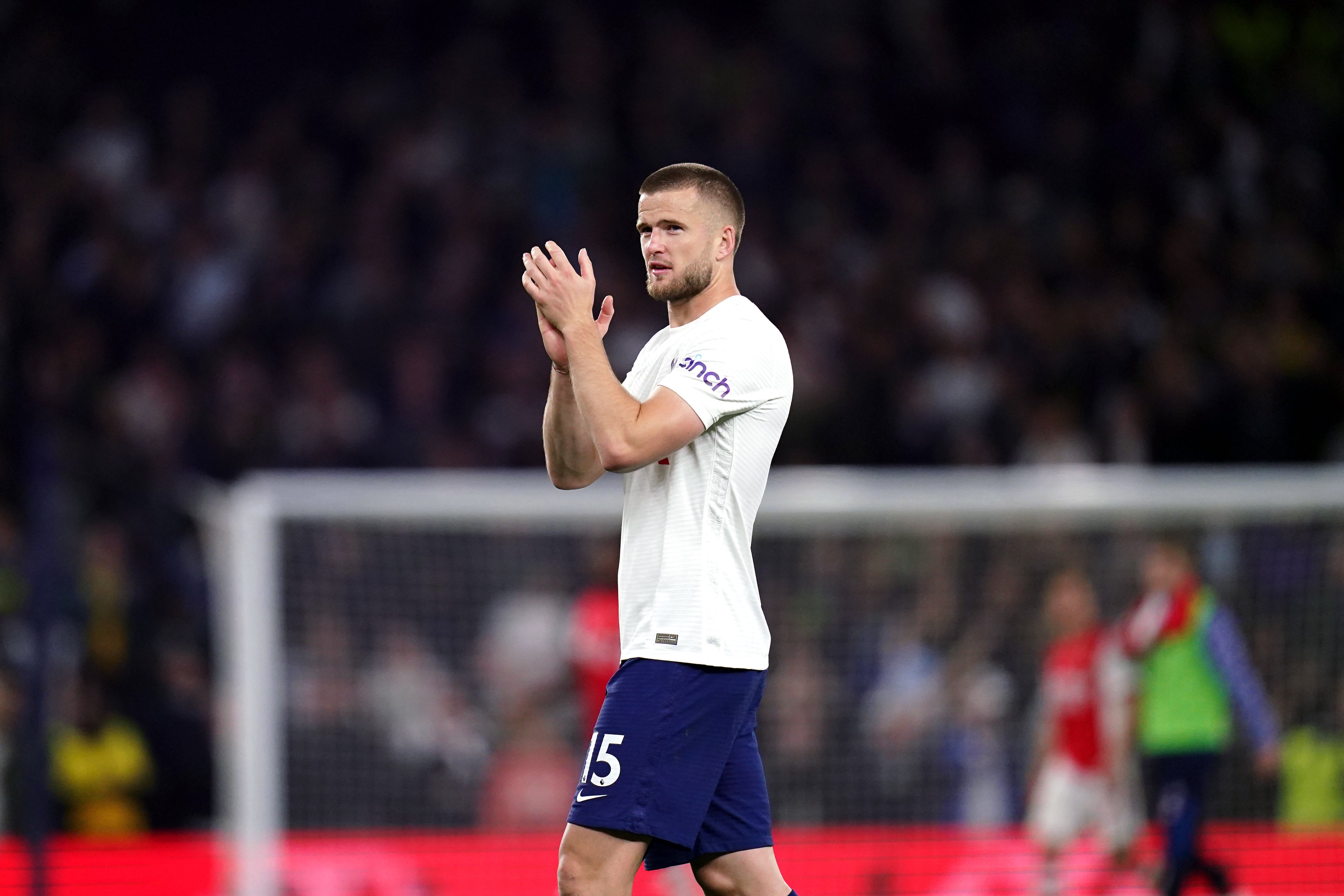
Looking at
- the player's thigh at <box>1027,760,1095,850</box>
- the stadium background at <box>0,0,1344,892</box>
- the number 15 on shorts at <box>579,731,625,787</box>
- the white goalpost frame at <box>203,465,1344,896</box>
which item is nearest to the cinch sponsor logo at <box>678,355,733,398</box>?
the number 15 on shorts at <box>579,731,625,787</box>

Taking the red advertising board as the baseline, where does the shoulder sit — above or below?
above

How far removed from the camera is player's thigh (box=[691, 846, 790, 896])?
3.56 metres

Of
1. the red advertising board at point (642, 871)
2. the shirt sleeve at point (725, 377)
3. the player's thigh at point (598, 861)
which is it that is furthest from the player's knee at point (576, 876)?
the red advertising board at point (642, 871)

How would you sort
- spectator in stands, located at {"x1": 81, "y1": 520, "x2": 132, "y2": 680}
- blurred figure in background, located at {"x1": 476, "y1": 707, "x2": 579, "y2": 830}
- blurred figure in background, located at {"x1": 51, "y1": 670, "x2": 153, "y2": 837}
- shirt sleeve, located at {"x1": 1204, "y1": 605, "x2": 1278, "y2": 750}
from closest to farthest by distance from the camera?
shirt sleeve, located at {"x1": 1204, "y1": 605, "x2": 1278, "y2": 750} < blurred figure in background, located at {"x1": 476, "y1": 707, "x2": 579, "y2": 830} < blurred figure in background, located at {"x1": 51, "y1": 670, "x2": 153, "y2": 837} < spectator in stands, located at {"x1": 81, "y1": 520, "x2": 132, "y2": 680}

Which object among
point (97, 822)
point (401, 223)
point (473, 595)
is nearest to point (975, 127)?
point (401, 223)

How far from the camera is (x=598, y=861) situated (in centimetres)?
338

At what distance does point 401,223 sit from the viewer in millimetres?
11953

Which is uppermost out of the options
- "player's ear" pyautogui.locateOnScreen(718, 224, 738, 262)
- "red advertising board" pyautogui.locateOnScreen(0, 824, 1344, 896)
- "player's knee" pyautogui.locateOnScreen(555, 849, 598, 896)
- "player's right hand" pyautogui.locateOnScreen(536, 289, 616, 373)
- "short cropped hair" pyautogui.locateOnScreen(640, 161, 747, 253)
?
"short cropped hair" pyautogui.locateOnScreen(640, 161, 747, 253)

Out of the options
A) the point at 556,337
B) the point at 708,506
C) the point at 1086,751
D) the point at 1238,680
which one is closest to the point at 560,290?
the point at 556,337

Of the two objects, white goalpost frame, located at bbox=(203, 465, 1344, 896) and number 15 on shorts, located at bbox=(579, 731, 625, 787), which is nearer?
number 15 on shorts, located at bbox=(579, 731, 625, 787)

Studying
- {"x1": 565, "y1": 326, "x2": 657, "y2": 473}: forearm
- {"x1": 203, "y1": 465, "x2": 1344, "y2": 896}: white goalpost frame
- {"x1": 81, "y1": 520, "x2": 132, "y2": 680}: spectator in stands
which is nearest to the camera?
{"x1": 565, "y1": 326, "x2": 657, "y2": 473}: forearm

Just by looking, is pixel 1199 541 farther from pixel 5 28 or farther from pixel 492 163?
pixel 5 28

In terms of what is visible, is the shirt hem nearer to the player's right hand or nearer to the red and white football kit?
the player's right hand

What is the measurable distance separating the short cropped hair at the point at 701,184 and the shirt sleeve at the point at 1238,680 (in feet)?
15.3
